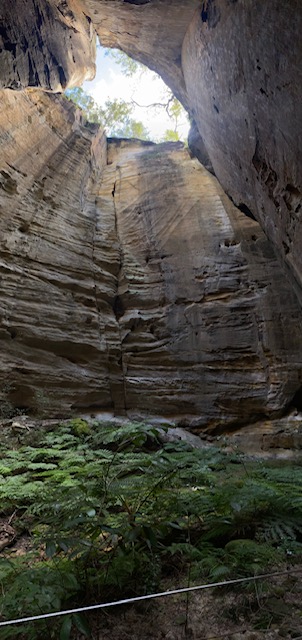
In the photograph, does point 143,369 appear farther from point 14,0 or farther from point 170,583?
point 14,0

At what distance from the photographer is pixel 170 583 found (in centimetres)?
321

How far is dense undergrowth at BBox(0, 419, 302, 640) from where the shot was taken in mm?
2799

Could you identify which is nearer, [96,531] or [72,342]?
[96,531]

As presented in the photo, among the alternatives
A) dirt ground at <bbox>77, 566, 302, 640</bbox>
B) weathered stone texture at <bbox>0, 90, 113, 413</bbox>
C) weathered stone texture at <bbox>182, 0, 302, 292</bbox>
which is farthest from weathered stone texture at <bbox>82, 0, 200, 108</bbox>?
dirt ground at <bbox>77, 566, 302, 640</bbox>

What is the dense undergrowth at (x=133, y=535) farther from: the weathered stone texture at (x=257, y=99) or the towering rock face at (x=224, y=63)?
the towering rock face at (x=224, y=63)

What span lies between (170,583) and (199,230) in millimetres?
11925

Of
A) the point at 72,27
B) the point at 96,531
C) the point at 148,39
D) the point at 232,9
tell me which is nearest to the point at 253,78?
the point at 232,9

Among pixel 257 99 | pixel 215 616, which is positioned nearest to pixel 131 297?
pixel 257 99

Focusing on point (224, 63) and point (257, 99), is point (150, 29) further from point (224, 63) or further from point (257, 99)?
point (257, 99)

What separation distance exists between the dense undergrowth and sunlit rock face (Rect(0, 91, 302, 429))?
4.82 m

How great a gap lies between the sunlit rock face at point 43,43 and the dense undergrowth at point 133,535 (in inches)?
341

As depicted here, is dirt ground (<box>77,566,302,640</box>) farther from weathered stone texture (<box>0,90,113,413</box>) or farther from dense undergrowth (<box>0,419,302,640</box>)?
weathered stone texture (<box>0,90,113,413</box>)

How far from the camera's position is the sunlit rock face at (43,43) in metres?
8.53

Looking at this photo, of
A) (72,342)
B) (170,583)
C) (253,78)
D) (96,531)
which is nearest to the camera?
(96,531)
